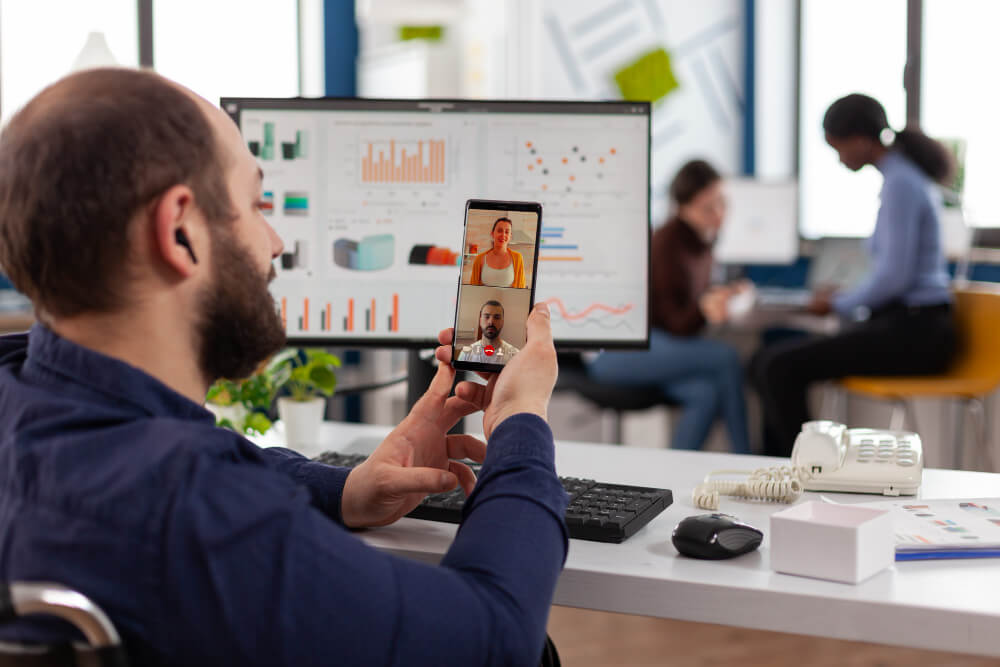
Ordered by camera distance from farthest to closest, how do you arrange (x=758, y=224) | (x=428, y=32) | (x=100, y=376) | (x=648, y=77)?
(x=648, y=77)
(x=428, y=32)
(x=758, y=224)
(x=100, y=376)

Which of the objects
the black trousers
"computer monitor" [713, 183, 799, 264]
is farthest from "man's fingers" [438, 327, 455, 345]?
"computer monitor" [713, 183, 799, 264]

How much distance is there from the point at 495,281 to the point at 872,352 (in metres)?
2.49

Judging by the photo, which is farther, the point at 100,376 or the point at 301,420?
the point at 301,420

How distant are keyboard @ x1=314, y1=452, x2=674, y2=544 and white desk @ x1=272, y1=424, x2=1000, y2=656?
1cm

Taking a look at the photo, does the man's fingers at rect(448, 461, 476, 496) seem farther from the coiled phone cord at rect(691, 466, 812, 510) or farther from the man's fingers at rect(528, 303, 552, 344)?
the coiled phone cord at rect(691, 466, 812, 510)

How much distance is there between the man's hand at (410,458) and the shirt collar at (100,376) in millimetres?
309

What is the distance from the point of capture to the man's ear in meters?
0.73

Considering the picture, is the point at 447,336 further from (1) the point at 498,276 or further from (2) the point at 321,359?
(2) the point at 321,359

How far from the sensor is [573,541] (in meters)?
1.04

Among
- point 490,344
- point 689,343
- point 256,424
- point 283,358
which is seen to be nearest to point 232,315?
point 490,344

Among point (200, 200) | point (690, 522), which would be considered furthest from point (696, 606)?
point (200, 200)

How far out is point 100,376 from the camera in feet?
2.39

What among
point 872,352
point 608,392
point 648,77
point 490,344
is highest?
point 648,77

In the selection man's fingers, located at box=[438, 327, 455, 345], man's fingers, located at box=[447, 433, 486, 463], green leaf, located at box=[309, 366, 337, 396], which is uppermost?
man's fingers, located at box=[438, 327, 455, 345]
